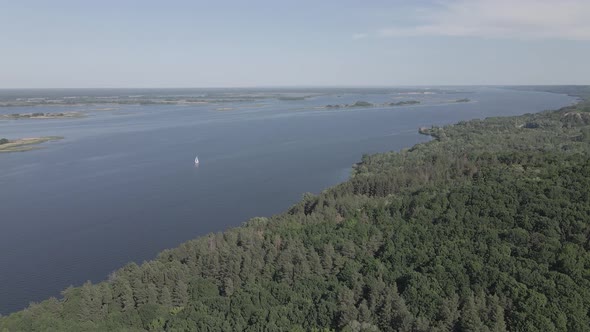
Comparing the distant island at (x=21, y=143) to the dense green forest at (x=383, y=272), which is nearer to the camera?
the dense green forest at (x=383, y=272)

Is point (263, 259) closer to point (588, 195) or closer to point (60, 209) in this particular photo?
point (588, 195)

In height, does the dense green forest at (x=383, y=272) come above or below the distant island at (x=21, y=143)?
below

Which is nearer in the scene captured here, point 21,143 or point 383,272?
point 383,272

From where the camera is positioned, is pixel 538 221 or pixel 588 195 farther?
pixel 588 195

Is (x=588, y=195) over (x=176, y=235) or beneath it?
over

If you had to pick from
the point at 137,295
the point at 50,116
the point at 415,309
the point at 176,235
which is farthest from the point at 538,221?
the point at 50,116
